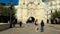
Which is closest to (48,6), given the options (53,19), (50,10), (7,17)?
(50,10)

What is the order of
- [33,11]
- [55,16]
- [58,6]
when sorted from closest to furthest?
[33,11], [55,16], [58,6]

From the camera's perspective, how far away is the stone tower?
2739 inches

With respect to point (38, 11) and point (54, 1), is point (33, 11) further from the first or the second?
point (54, 1)

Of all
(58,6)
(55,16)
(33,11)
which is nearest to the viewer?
(33,11)

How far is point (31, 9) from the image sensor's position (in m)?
69.6

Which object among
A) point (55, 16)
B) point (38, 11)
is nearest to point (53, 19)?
point (55, 16)

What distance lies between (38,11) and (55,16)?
42.3 ft

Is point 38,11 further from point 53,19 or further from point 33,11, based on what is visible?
point 53,19

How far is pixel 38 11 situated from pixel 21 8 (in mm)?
6266

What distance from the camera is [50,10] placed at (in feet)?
330

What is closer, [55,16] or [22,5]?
[22,5]

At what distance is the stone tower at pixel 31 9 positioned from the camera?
69.6 m

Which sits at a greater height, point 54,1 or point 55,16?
point 54,1

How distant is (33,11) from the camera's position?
6944 cm
